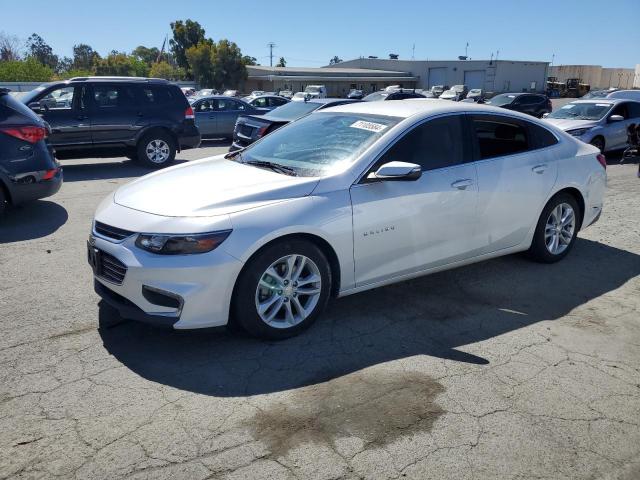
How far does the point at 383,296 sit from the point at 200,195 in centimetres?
188

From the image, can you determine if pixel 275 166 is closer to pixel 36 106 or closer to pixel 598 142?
pixel 36 106

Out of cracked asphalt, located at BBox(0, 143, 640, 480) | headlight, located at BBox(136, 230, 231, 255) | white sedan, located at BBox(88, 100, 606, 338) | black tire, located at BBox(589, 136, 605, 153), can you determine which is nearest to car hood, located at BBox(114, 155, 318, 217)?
white sedan, located at BBox(88, 100, 606, 338)

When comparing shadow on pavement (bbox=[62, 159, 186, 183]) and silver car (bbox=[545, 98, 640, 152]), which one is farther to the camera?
silver car (bbox=[545, 98, 640, 152])

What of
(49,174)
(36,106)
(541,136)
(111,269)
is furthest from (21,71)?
(541,136)

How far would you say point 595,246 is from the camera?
6.46m

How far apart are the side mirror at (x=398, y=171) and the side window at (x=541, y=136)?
1.94 metres

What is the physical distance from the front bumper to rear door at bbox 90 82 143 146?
320 inches

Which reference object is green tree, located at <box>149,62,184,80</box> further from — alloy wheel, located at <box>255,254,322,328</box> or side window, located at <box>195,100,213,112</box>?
alloy wheel, located at <box>255,254,322,328</box>

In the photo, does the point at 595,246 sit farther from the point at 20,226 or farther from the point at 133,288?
the point at 20,226

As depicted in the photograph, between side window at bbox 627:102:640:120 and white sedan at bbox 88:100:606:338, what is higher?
side window at bbox 627:102:640:120

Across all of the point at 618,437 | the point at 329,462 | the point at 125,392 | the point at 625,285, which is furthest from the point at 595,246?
the point at 125,392

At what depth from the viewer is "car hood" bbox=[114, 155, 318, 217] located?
3727mm

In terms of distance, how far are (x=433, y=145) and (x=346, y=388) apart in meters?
2.26

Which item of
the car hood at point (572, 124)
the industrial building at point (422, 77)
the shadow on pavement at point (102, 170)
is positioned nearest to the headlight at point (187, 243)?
the shadow on pavement at point (102, 170)
